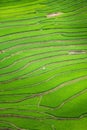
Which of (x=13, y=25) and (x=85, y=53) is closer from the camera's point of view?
(x=85, y=53)

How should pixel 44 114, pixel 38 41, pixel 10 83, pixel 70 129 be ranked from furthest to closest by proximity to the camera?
pixel 38 41
pixel 10 83
pixel 44 114
pixel 70 129

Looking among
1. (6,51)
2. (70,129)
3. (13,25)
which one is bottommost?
(70,129)

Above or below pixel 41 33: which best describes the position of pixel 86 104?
below

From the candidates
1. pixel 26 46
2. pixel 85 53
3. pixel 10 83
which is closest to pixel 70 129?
pixel 10 83

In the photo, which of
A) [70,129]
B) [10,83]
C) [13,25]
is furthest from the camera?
[13,25]

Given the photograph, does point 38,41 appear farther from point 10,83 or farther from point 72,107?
point 72,107

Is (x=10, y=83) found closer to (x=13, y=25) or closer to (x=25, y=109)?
(x=25, y=109)
